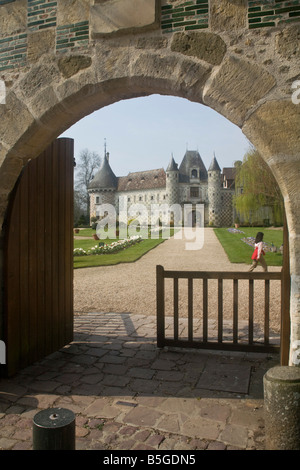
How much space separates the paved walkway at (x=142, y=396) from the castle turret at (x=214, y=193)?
167 ft

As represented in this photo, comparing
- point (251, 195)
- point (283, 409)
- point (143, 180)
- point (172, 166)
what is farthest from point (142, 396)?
point (143, 180)

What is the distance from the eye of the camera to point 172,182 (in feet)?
193

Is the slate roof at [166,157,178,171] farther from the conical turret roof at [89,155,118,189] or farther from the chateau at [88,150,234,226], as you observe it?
the conical turret roof at [89,155,118,189]

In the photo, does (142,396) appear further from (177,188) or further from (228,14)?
(177,188)

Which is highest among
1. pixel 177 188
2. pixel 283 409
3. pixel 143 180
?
pixel 143 180

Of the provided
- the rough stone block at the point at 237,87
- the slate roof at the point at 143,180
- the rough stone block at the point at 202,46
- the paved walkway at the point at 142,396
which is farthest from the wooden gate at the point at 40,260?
the slate roof at the point at 143,180

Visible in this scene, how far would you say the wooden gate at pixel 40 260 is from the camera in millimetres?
3979

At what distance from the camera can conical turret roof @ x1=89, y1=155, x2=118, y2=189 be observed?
62656 millimetres

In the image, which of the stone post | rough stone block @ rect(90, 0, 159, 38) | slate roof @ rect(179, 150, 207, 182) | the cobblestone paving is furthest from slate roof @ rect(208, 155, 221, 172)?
the stone post

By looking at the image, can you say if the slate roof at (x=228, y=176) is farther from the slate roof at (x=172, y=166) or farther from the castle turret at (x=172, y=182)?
the slate roof at (x=172, y=166)

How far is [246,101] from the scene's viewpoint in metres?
2.71

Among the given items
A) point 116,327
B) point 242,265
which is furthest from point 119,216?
point 116,327

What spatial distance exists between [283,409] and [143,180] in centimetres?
6288

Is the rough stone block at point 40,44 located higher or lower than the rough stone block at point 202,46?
higher
